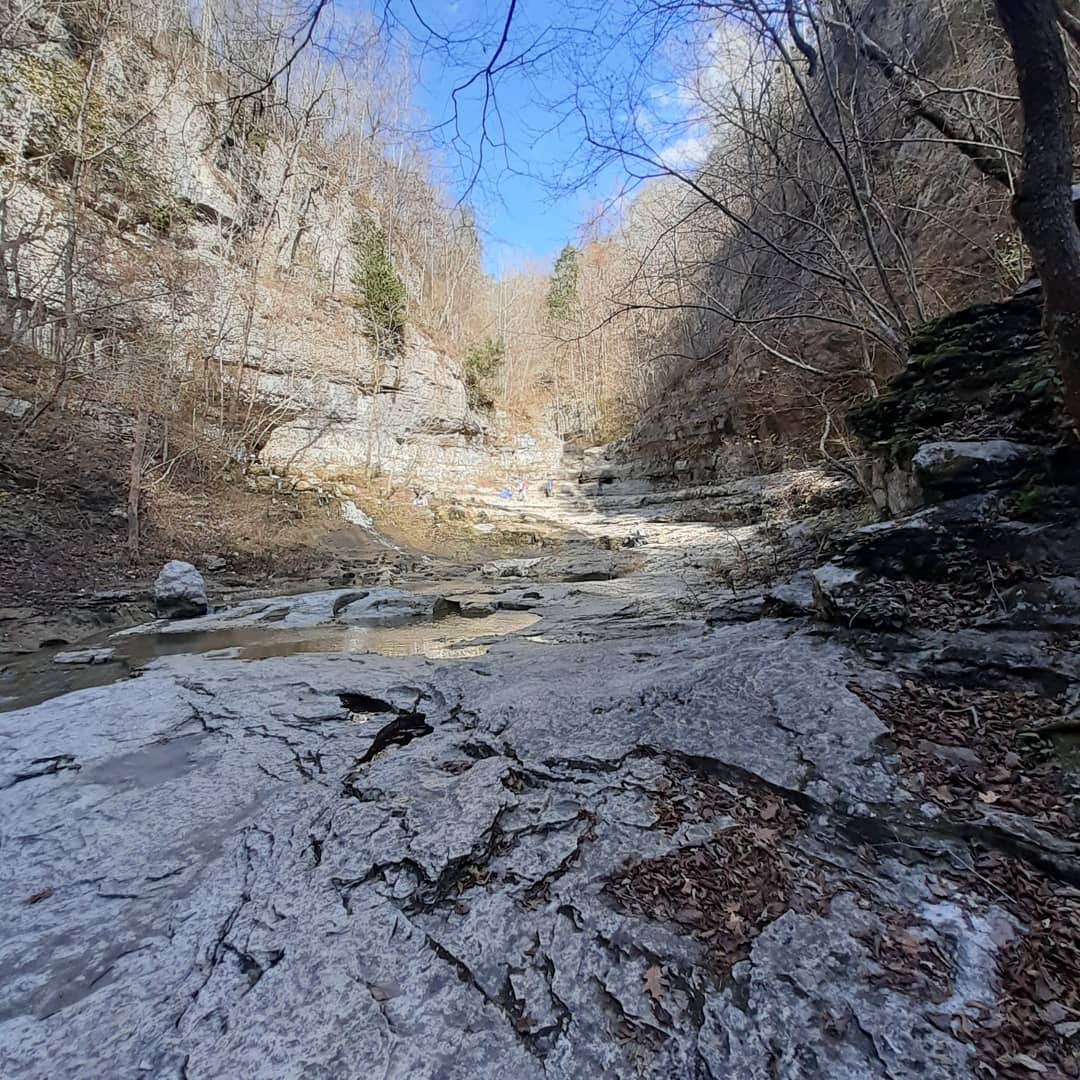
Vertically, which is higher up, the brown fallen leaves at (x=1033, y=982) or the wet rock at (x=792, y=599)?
the wet rock at (x=792, y=599)

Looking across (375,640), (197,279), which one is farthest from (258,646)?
(197,279)

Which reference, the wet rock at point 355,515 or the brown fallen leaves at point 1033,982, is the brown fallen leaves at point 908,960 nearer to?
the brown fallen leaves at point 1033,982

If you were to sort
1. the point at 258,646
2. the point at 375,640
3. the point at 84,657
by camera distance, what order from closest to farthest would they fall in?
the point at 84,657 < the point at 258,646 < the point at 375,640

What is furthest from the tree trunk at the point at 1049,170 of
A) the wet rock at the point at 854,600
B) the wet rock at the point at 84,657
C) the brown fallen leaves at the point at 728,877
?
the wet rock at the point at 84,657

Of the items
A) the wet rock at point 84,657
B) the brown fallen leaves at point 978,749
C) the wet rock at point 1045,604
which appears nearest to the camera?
the brown fallen leaves at point 978,749

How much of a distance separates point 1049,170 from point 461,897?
11.9ft

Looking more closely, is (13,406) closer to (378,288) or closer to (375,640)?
(375,640)

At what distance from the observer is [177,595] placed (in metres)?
5.93

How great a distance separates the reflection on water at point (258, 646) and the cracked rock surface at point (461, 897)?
1336 mm

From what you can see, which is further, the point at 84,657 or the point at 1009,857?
the point at 84,657

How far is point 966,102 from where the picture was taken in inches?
153

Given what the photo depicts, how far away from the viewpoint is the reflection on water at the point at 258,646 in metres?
3.67

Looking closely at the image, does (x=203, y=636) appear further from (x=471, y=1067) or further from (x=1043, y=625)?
(x=1043, y=625)

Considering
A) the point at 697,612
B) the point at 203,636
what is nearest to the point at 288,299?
the point at 203,636
